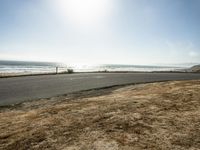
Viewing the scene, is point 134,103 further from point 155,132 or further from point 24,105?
point 24,105

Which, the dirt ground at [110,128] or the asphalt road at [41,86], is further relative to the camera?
the asphalt road at [41,86]

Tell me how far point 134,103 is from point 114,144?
3907 mm

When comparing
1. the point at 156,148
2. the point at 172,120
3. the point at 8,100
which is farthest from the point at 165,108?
the point at 8,100

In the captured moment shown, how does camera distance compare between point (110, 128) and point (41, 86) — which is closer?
point (110, 128)

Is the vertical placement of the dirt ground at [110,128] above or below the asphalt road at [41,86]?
above

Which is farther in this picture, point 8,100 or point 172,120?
Result: point 8,100

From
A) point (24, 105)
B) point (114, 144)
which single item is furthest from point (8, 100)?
point (114, 144)

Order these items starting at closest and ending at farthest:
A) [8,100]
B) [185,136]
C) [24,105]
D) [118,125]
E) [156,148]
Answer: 1. [156,148]
2. [185,136]
3. [118,125]
4. [24,105]
5. [8,100]

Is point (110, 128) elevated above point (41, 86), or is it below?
above

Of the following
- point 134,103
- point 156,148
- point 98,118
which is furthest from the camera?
point 134,103

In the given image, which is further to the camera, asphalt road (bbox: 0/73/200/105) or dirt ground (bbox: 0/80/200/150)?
asphalt road (bbox: 0/73/200/105)

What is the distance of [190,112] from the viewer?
6.96 m

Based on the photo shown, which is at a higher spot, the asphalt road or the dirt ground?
the dirt ground

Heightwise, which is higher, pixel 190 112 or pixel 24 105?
pixel 190 112
